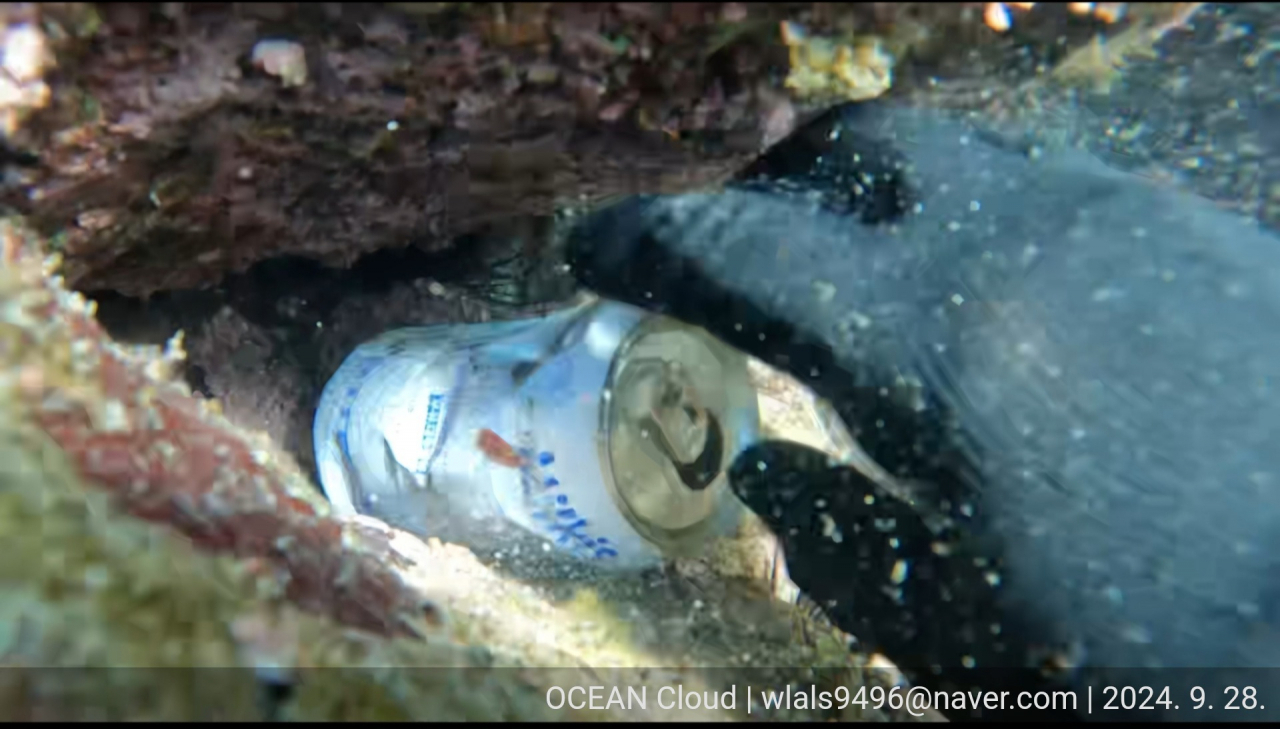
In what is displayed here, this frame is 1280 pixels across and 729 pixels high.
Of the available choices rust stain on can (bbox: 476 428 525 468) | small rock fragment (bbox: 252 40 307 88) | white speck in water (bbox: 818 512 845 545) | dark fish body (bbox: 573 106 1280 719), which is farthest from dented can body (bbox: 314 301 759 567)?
small rock fragment (bbox: 252 40 307 88)

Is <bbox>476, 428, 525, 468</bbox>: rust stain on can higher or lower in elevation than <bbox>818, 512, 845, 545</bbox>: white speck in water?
higher

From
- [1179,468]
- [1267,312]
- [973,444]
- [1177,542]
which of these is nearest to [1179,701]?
[1177,542]

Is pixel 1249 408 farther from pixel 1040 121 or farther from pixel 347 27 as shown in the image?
Answer: pixel 347 27

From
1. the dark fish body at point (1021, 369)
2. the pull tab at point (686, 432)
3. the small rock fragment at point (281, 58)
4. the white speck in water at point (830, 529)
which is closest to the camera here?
the small rock fragment at point (281, 58)

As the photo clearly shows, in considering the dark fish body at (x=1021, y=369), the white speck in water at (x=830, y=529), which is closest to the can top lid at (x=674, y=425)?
the dark fish body at (x=1021, y=369)

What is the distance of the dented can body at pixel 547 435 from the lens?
5.24 feet

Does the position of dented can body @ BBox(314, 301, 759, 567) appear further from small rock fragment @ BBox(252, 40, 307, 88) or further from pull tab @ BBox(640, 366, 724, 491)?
small rock fragment @ BBox(252, 40, 307, 88)

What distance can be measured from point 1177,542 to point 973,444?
0.35 metres

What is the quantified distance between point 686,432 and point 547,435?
0.34 m

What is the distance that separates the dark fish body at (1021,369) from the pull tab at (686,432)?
0.20m

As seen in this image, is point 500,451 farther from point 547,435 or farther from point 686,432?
point 686,432

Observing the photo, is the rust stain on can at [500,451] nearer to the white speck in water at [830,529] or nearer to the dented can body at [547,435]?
the dented can body at [547,435]

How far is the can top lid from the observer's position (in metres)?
1.62

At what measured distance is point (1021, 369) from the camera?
142 centimetres
